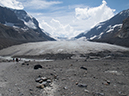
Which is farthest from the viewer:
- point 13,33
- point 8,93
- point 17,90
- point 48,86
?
point 13,33

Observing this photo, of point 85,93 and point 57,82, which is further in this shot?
point 57,82

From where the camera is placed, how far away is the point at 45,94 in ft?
32.3

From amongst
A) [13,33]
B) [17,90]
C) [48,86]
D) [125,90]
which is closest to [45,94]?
[48,86]

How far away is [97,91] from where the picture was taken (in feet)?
34.4

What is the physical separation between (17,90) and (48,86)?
8.55 ft

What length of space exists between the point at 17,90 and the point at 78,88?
5.14 metres

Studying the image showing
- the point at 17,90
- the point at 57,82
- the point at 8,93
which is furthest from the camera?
the point at 57,82

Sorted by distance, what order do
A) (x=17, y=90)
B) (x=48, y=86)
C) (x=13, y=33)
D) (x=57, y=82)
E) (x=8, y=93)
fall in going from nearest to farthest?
1. (x=8, y=93)
2. (x=17, y=90)
3. (x=48, y=86)
4. (x=57, y=82)
5. (x=13, y=33)

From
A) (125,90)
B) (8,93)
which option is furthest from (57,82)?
(125,90)

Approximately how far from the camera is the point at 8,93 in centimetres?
980

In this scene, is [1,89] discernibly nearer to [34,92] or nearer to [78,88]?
[34,92]

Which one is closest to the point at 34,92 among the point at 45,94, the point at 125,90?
the point at 45,94

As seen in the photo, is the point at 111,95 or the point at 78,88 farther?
the point at 78,88

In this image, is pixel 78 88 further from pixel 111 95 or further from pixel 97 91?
pixel 111 95
